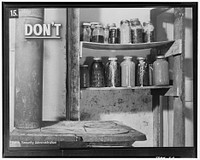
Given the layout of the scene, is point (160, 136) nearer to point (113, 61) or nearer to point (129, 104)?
point (129, 104)

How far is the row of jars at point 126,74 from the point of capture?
147 centimetres

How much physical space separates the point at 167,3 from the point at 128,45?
239 millimetres

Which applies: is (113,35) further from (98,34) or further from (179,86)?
(179,86)

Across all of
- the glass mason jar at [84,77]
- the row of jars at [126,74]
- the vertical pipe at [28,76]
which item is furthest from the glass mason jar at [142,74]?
the vertical pipe at [28,76]

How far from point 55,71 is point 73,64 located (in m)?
0.08

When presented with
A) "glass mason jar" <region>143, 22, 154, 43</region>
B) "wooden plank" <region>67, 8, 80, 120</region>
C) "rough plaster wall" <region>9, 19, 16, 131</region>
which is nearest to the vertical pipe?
"rough plaster wall" <region>9, 19, 16, 131</region>

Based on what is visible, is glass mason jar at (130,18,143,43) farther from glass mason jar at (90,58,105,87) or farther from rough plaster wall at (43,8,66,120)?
rough plaster wall at (43,8,66,120)

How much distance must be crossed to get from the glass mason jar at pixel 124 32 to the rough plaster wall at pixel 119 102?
0.02 metres

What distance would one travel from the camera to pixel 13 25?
1455 mm

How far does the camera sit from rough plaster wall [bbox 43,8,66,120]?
1456 millimetres

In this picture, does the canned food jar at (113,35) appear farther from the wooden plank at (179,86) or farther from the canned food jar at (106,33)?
the wooden plank at (179,86)

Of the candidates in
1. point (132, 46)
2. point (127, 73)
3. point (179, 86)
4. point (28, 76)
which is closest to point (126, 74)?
point (127, 73)

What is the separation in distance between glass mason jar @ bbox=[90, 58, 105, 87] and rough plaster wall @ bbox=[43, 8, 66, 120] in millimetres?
115

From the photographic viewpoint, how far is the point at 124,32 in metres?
1.48
